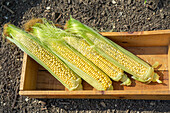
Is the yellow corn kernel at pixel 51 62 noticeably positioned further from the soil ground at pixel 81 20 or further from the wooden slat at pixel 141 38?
the wooden slat at pixel 141 38

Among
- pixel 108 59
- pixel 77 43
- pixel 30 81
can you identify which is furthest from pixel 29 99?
pixel 108 59

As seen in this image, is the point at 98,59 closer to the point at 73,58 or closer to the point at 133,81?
the point at 73,58

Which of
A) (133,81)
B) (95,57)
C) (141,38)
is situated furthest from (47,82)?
(141,38)

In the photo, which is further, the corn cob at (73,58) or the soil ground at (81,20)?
the soil ground at (81,20)

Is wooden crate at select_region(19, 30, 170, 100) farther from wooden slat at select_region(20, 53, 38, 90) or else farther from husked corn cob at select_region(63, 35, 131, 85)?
husked corn cob at select_region(63, 35, 131, 85)

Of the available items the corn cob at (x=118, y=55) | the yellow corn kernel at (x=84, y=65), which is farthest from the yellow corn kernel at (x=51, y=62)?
the corn cob at (x=118, y=55)

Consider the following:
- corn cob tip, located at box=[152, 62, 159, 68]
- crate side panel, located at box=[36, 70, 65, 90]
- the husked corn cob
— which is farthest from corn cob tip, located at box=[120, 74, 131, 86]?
crate side panel, located at box=[36, 70, 65, 90]
